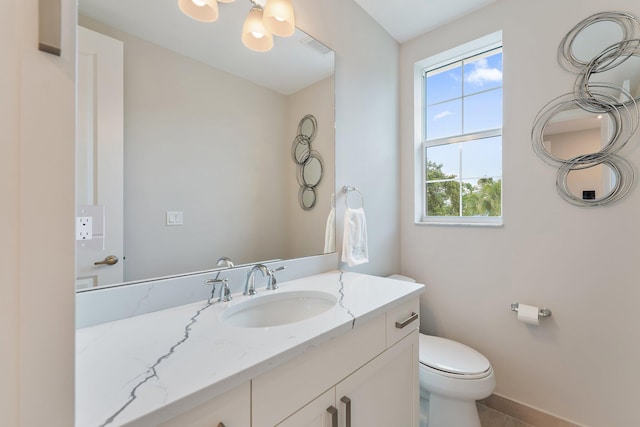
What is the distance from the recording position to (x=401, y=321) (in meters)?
1.11

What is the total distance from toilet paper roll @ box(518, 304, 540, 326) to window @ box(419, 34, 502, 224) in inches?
A: 20.6

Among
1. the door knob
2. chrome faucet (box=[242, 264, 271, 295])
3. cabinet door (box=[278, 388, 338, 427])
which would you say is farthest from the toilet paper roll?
the door knob

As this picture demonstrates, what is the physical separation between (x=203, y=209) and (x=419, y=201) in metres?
1.58

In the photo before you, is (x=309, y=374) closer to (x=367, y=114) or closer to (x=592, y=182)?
(x=367, y=114)

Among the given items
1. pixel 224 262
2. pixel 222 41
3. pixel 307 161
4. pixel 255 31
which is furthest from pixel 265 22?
pixel 224 262

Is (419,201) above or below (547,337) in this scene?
above

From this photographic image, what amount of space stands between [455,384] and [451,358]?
0.17m

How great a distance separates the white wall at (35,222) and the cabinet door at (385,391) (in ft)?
2.26

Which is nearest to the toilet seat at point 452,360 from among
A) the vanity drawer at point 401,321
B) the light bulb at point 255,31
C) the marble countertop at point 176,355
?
the vanity drawer at point 401,321

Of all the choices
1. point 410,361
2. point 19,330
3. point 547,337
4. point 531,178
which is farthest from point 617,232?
point 19,330

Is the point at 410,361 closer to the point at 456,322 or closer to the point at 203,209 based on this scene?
the point at 456,322

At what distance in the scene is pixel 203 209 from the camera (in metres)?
1.08

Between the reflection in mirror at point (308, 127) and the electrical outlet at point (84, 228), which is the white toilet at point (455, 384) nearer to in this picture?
the reflection in mirror at point (308, 127)

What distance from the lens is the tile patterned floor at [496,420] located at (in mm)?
1573
